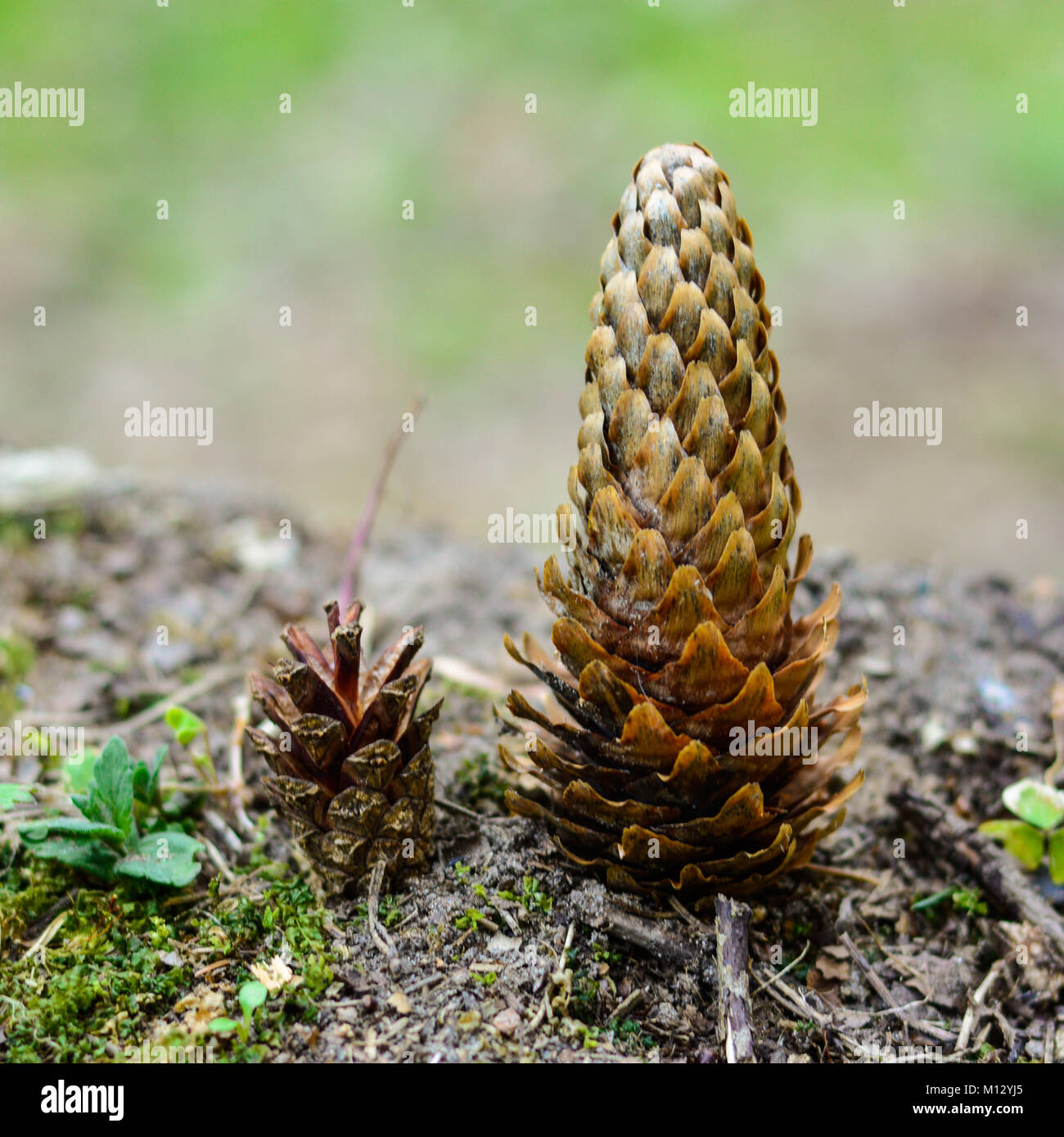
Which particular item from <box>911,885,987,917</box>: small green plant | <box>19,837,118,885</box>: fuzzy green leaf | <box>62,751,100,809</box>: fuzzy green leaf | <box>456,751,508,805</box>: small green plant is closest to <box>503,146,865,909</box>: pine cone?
<box>456,751,508,805</box>: small green plant

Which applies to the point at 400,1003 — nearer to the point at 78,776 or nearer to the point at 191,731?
the point at 191,731

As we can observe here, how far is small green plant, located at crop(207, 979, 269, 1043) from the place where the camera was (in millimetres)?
1588

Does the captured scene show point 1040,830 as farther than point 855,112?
No

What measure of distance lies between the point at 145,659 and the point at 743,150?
19.6 ft

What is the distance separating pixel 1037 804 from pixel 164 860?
1905 millimetres

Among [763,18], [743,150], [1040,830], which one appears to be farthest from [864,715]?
[763,18]

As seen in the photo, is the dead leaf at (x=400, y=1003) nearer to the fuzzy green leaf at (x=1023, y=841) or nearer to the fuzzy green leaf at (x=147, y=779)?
the fuzzy green leaf at (x=147, y=779)

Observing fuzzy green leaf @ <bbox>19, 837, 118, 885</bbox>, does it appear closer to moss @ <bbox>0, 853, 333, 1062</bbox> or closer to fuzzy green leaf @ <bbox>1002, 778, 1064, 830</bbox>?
moss @ <bbox>0, 853, 333, 1062</bbox>

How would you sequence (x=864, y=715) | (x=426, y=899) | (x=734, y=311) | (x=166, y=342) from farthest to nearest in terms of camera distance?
(x=166, y=342) → (x=864, y=715) → (x=426, y=899) → (x=734, y=311)

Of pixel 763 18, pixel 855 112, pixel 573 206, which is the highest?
pixel 763 18

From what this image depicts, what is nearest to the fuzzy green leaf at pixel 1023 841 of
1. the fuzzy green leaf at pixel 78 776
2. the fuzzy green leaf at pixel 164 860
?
the fuzzy green leaf at pixel 164 860

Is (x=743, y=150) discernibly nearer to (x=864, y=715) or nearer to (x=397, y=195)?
(x=397, y=195)

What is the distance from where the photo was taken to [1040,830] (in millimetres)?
2234

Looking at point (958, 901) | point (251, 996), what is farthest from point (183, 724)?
point (958, 901)
